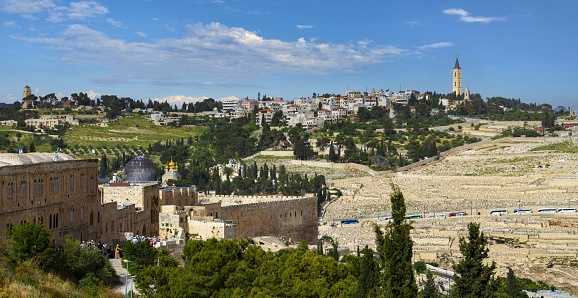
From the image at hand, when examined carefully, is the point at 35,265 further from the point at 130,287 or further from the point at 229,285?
the point at 229,285

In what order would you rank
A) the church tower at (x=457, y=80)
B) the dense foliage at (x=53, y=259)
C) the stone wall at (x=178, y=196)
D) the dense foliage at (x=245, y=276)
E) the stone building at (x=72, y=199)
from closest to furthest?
the dense foliage at (x=245, y=276) < the dense foliage at (x=53, y=259) < the stone building at (x=72, y=199) < the stone wall at (x=178, y=196) < the church tower at (x=457, y=80)

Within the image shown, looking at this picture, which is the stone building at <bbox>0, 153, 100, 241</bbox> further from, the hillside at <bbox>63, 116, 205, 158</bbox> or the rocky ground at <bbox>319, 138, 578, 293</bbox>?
the hillside at <bbox>63, 116, 205, 158</bbox>

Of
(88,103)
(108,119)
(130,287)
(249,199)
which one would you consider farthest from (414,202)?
(88,103)

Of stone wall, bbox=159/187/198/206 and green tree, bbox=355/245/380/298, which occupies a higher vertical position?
stone wall, bbox=159/187/198/206

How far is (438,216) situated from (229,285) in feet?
124

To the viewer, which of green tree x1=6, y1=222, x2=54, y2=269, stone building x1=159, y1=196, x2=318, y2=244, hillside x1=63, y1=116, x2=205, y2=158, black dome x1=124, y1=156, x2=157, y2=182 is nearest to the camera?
green tree x1=6, y1=222, x2=54, y2=269

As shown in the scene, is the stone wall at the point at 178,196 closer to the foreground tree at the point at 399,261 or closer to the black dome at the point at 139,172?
the black dome at the point at 139,172

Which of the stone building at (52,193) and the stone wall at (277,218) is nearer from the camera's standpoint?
the stone building at (52,193)

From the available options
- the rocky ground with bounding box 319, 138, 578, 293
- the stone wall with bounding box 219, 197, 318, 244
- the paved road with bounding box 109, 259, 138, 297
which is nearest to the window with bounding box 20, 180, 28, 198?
the paved road with bounding box 109, 259, 138, 297

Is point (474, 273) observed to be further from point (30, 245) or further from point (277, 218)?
point (277, 218)

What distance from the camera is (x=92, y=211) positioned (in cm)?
2738

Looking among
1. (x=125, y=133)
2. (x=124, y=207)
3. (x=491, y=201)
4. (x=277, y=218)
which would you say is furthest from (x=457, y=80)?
(x=124, y=207)

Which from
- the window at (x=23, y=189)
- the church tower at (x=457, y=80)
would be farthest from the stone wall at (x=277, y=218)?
the church tower at (x=457, y=80)

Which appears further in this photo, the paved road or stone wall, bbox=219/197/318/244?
stone wall, bbox=219/197/318/244
